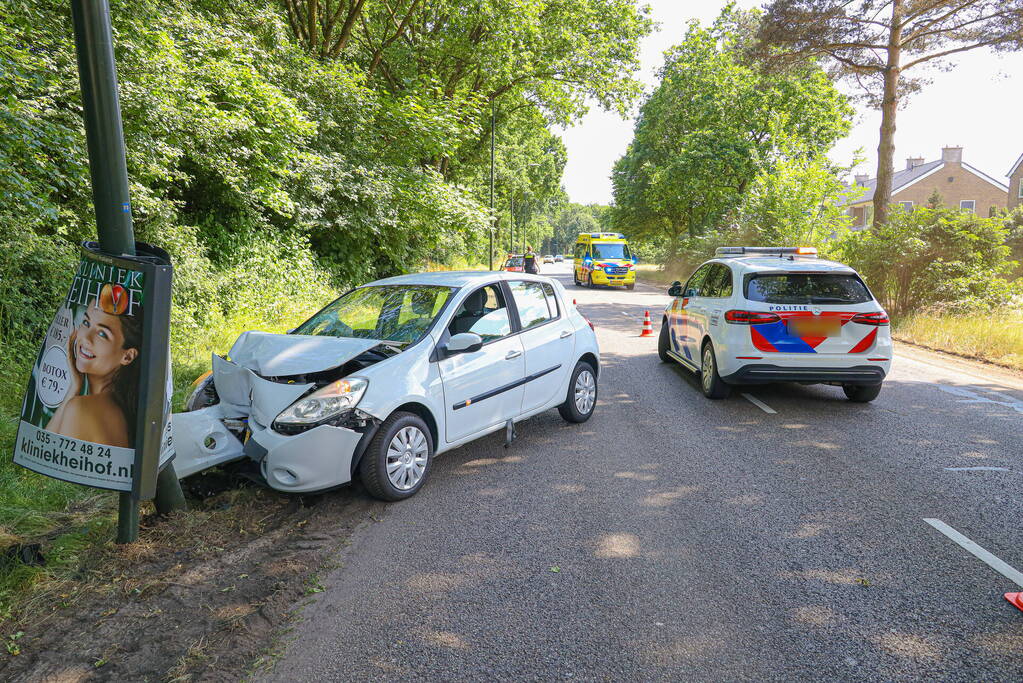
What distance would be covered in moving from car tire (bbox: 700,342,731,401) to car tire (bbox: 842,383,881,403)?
135 centimetres

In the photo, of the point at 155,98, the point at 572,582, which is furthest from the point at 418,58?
the point at 572,582

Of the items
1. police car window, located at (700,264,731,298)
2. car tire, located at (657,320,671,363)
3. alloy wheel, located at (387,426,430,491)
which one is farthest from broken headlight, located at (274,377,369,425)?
car tire, located at (657,320,671,363)

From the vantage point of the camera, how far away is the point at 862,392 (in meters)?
7.60

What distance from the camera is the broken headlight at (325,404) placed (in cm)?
427

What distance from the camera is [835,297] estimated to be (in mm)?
7305

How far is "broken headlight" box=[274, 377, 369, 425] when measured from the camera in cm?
427

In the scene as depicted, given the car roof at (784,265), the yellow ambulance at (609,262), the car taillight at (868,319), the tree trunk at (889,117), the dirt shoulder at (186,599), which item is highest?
the tree trunk at (889,117)

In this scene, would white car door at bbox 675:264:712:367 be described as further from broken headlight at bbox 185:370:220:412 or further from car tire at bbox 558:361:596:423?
broken headlight at bbox 185:370:220:412

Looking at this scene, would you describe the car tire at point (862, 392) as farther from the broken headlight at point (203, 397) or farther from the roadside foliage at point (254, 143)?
the roadside foliage at point (254, 143)

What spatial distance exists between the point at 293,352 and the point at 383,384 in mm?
870

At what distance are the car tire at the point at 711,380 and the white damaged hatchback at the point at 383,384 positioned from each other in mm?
2270

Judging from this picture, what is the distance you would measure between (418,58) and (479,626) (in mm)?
23366

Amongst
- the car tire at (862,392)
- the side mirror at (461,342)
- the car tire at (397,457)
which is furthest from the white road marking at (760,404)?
the car tire at (397,457)

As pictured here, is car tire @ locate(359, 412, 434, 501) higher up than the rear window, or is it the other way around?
the rear window
